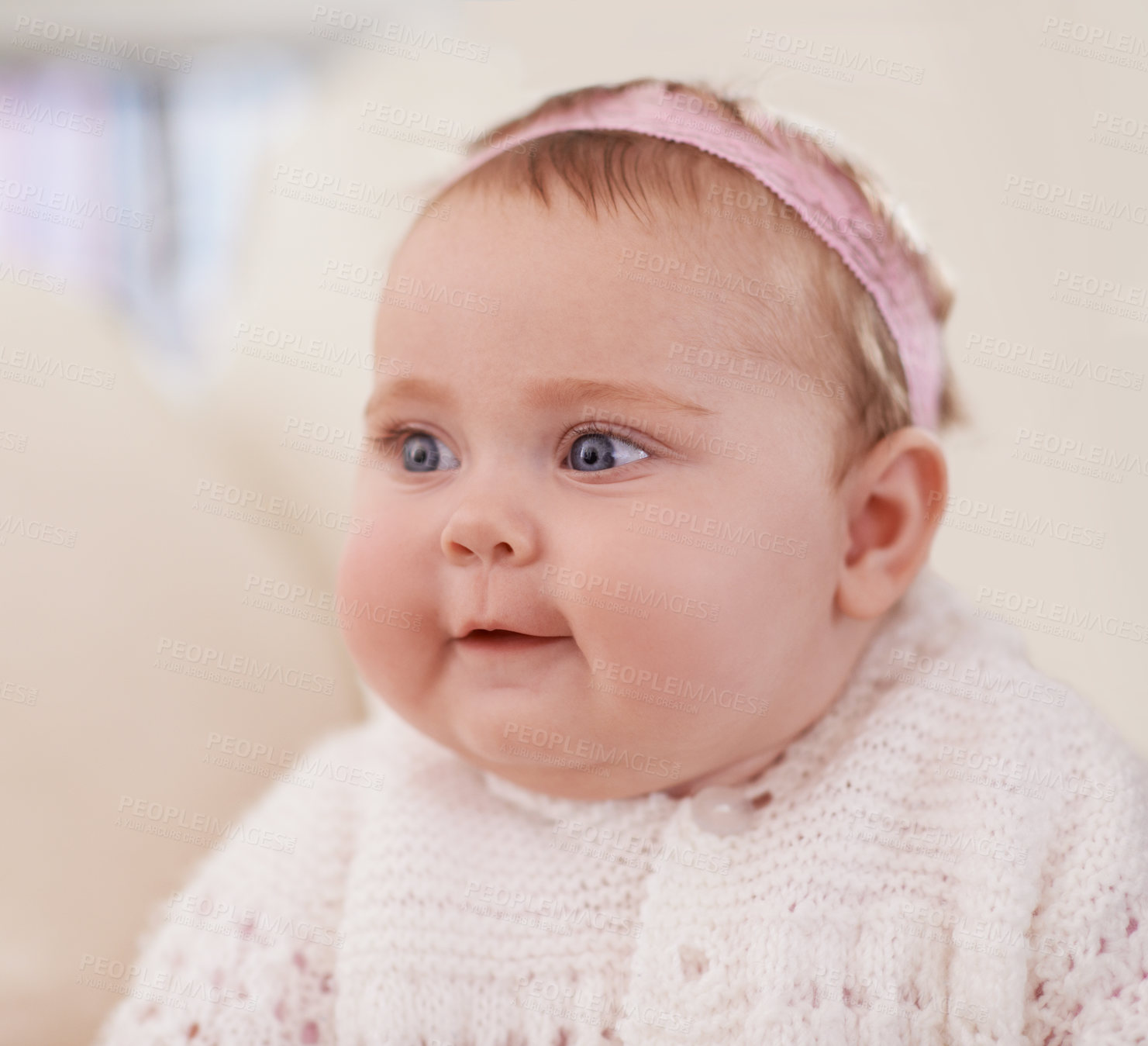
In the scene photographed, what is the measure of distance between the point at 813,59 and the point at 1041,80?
Result: 13.7 inches

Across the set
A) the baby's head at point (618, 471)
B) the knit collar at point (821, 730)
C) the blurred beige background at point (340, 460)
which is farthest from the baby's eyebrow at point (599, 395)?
the blurred beige background at point (340, 460)

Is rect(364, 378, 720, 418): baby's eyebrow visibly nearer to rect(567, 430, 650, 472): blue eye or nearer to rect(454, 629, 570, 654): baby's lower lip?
rect(567, 430, 650, 472): blue eye

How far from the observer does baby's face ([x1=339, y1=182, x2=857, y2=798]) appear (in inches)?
36.6

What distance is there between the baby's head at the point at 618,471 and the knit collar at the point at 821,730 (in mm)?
58

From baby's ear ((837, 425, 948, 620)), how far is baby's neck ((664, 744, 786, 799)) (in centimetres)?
17

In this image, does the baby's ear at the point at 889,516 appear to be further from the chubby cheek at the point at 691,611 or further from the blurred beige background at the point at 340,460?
the blurred beige background at the point at 340,460

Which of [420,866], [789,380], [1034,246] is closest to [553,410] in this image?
[789,380]

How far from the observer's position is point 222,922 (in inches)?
44.5

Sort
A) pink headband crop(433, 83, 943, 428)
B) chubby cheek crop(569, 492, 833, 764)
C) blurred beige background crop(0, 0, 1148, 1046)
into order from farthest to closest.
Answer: blurred beige background crop(0, 0, 1148, 1046)
pink headband crop(433, 83, 943, 428)
chubby cheek crop(569, 492, 833, 764)

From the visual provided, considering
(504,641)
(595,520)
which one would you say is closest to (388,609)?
(504,641)

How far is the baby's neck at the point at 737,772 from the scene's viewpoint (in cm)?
111

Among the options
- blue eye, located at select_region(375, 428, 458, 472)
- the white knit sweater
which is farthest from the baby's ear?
blue eye, located at select_region(375, 428, 458, 472)

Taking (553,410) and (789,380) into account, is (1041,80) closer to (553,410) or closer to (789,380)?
(789,380)

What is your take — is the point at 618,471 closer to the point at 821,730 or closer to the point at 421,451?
the point at 421,451
